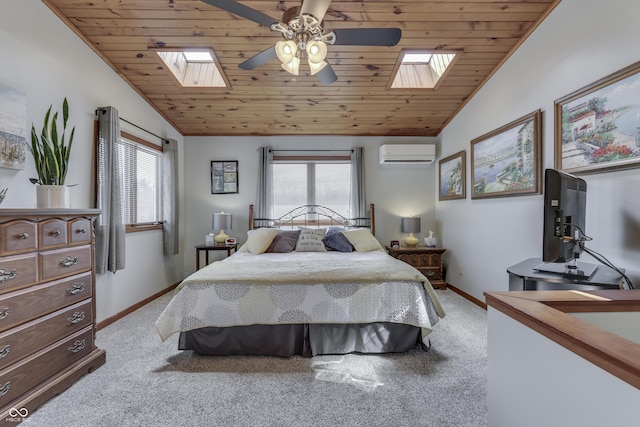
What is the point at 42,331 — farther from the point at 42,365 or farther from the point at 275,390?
the point at 275,390

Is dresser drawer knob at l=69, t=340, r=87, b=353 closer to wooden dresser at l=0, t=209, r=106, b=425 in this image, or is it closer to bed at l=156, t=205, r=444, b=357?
wooden dresser at l=0, t=209, r=106, b=425

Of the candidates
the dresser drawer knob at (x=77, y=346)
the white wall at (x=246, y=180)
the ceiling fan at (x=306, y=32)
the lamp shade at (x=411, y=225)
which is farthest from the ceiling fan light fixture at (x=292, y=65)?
the lamp shade at (x=411, y=225)

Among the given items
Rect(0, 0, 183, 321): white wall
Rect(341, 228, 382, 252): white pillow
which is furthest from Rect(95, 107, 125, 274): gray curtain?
Rect(341, 228, 382, 252): white pillow

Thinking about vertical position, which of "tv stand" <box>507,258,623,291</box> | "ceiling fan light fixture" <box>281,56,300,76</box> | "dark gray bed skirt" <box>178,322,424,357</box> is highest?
"ceiling fan light fixture" <box>281,56,300,76</box>

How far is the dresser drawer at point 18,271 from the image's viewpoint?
1.59 meters

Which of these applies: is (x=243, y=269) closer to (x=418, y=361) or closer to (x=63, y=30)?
(x=418, y=361)

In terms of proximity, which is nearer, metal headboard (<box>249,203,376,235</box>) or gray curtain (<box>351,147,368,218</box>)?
gray curtain (<box>351,147,368,218</box>)

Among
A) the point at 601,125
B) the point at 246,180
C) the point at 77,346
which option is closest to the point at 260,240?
the point at 246,180

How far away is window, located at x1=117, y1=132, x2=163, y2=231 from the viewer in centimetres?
354

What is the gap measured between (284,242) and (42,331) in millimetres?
2446

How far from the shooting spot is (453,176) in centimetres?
430

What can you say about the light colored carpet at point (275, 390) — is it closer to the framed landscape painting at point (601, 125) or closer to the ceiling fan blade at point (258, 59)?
the framed landscape painting at point (601, 125)

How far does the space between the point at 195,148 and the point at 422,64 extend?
3664mm

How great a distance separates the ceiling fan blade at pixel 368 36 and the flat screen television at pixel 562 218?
1.31 metres
